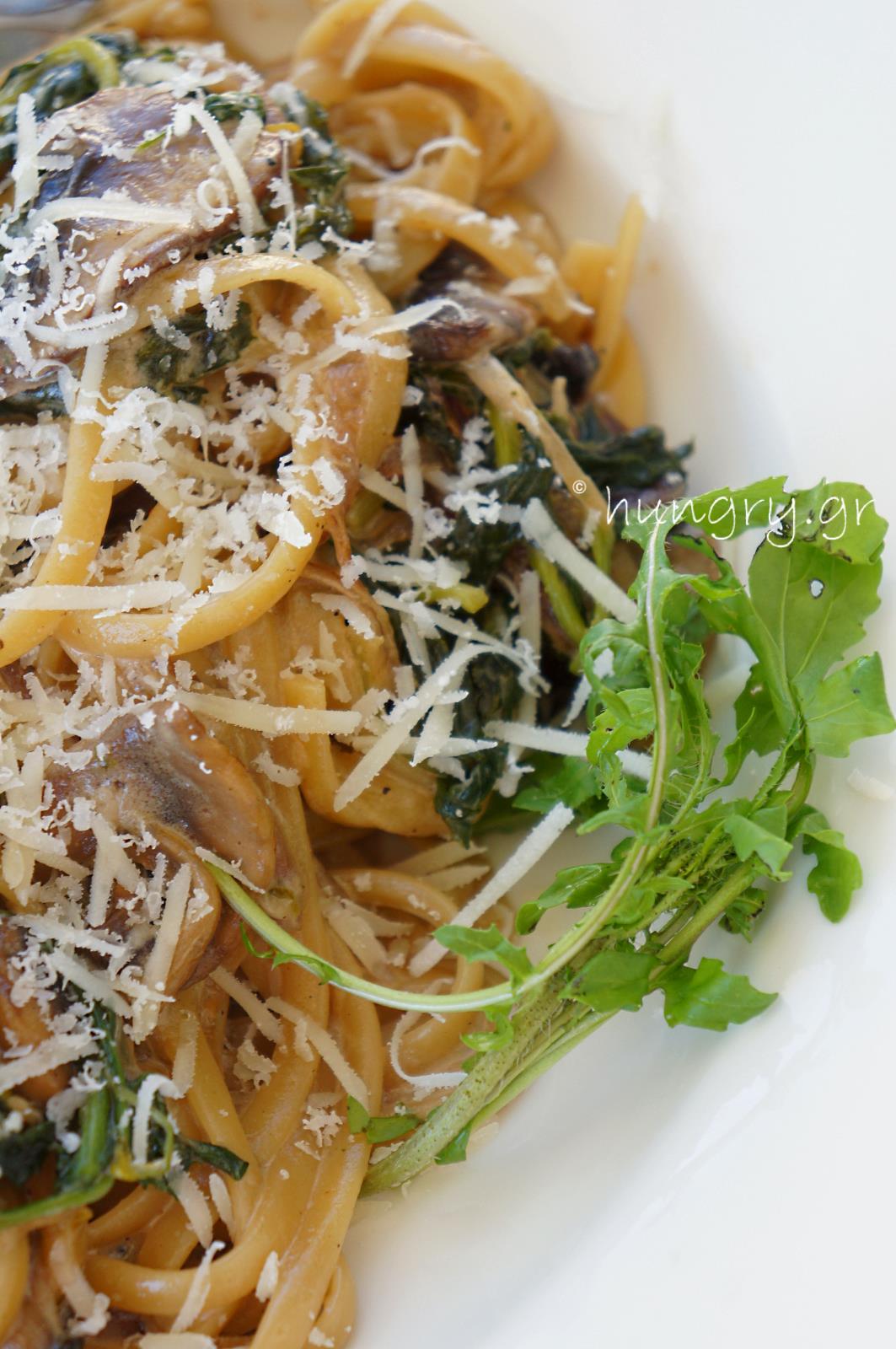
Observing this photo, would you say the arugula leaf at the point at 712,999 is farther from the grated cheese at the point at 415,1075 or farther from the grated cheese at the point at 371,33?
the grated cheese at the point at 371,33

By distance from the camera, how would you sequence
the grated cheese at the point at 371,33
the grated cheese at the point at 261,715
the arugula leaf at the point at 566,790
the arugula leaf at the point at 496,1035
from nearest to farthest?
the arugula leaf at the point at 496,1035, the grated cheese at the point at 261,715, the arugula leaf at the point at 566,790, the grated cheese at the point at 371,33

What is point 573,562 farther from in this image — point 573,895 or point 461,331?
point 573,895

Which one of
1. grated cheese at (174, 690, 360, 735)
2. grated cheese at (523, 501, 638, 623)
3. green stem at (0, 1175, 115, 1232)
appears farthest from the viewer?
grated cheese at (523, 501, 638, 623)

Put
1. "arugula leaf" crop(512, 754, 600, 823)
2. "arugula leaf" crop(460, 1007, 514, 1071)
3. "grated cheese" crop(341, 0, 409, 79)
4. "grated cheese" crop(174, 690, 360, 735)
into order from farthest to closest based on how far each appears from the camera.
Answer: "grated cheese" crop(341, 0, 409, 79) < "arugula leaf" crop(512, 754, 600, 823) < "grated cheese" crop(174, 690, 360, 735) < "arugula leaf" crop(460, 1007, 514, 1071)

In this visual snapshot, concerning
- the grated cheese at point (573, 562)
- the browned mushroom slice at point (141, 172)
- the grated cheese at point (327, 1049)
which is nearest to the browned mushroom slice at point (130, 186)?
the browned mushroom slice at point (141, 172)

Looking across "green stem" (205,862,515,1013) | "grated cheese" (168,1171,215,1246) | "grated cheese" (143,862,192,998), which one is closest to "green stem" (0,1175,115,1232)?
"grated cheese" (168,1171,215,1246)

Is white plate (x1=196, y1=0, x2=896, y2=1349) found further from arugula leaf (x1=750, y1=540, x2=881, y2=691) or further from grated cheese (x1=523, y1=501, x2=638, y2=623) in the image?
grated cheese (x1=523, y1=501, x2=638, y2=623)
